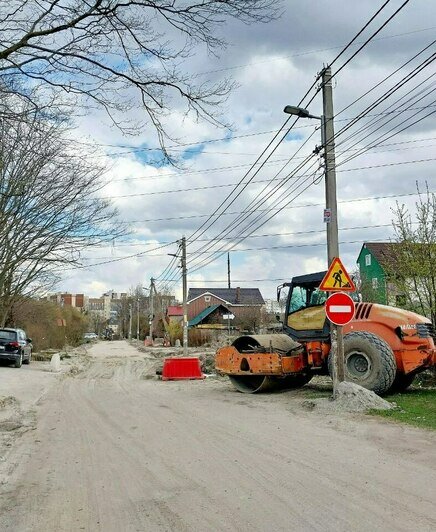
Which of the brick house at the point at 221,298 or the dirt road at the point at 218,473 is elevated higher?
the brick house at the point at 221,298

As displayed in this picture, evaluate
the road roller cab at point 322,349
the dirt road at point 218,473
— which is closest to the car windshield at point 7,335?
the road roller cab at point 322,349

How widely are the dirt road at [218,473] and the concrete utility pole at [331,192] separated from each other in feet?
5.32

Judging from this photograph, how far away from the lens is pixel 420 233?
1593cm

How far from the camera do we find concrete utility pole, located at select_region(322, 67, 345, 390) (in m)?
12.7

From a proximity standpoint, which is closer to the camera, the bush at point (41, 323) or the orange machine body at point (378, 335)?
the orange machine body at point (378, 335)

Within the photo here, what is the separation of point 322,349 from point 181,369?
7.34m

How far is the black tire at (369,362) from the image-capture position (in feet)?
41.9

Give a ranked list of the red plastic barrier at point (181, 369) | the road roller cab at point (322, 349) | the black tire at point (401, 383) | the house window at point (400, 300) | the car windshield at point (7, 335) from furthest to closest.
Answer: the car windshield at point (7, 335) < the red plastic barrier at point (181, 369) < the house window at point (400, 300) < the black tire at point (401, 383) < the road roller cab at point (322, 349)

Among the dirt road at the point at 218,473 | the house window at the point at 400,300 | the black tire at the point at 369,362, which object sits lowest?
the dirt road at the point at 218,473

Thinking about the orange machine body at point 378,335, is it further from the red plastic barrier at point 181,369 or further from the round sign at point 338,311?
the red plastic barrier at point 181,369

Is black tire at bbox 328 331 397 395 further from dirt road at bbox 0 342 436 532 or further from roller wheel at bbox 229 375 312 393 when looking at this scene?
roller wheel at bbox 229 375 312 393

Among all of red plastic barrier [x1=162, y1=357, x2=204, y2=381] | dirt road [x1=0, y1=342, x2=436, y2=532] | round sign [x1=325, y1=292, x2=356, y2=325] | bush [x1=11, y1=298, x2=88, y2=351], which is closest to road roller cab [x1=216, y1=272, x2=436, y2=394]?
round sign [x1=325, y1=292, x2=356, y2=325]

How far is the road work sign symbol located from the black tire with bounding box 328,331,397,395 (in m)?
1.44

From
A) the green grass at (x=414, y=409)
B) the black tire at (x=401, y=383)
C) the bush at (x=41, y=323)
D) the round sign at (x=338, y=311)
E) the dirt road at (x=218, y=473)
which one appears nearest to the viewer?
the dirt road at (x=218, y=473)
